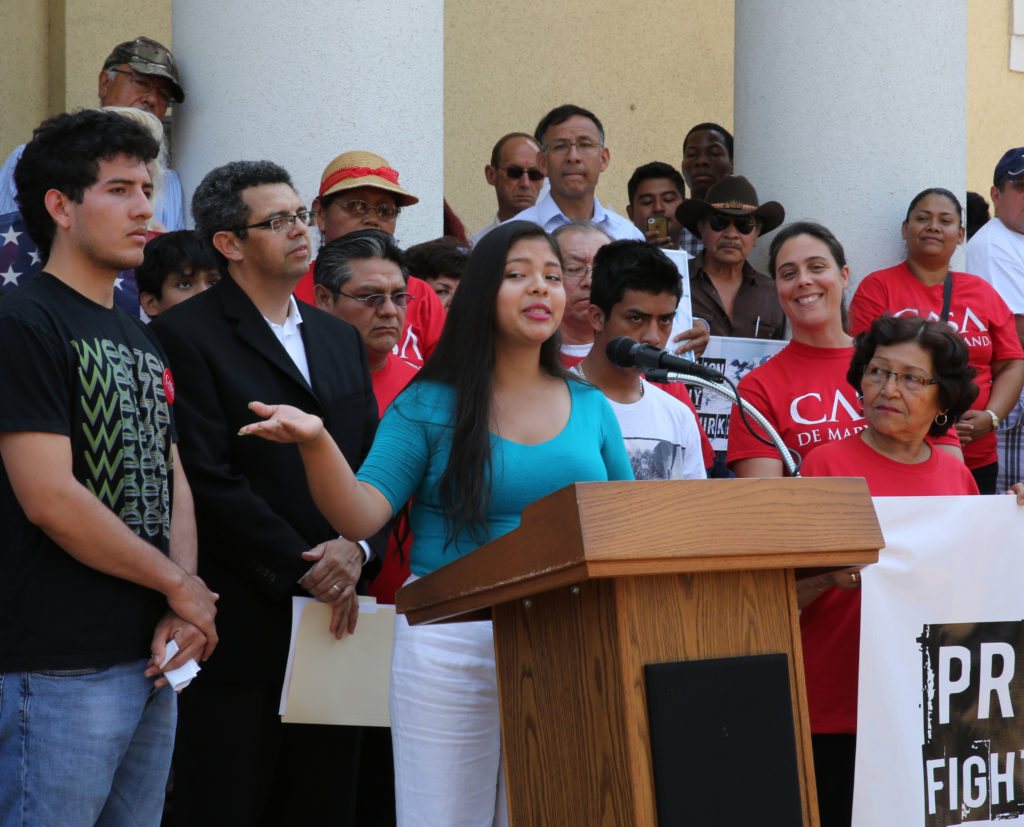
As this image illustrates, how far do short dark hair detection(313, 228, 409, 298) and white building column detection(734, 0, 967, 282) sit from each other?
2.49 m

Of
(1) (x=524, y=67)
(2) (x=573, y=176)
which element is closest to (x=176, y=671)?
(2) (x=573, y=176)

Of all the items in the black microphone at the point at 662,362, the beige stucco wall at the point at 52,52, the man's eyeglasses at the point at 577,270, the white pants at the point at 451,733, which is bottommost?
the white pants at the point at 451,733

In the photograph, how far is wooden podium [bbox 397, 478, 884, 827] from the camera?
82.2 inches

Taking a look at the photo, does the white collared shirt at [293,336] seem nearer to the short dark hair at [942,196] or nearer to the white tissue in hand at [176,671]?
the white tissue in hand at [176,671]

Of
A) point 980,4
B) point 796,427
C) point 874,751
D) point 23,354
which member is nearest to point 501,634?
point 23,354

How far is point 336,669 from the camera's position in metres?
3.55

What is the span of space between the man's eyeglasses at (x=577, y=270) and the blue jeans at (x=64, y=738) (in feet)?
8.14

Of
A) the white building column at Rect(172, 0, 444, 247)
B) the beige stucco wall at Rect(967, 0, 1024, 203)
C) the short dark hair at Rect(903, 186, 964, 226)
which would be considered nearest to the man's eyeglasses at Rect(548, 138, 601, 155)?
the white building column at Rect(172, 0, 444, 247)

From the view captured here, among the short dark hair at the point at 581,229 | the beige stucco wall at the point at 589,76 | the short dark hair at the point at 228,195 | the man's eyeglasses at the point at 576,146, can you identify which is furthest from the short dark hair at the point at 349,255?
the beige stucco wall at the point at 589,76

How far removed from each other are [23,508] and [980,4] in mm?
10024

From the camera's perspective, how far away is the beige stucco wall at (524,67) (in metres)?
7.55

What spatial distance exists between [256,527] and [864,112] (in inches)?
163

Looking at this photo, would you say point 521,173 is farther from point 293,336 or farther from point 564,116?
point 293,336

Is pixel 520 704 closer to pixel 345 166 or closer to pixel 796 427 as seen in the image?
pixel 796 427
